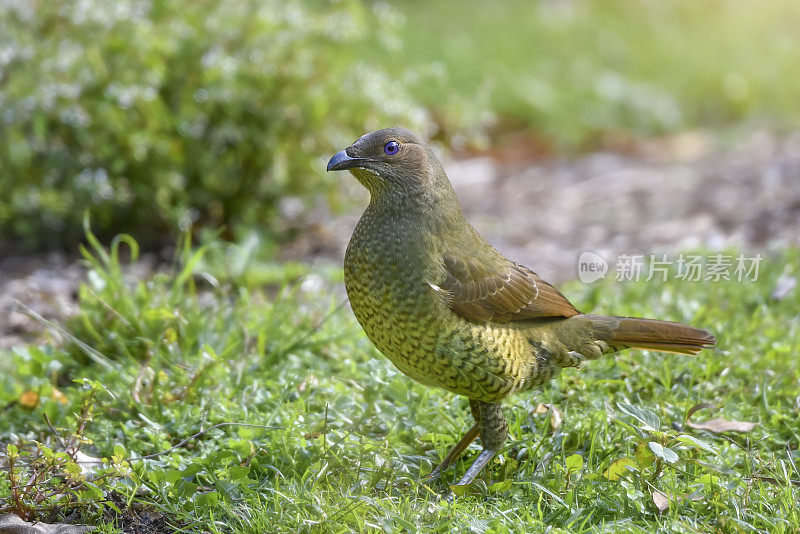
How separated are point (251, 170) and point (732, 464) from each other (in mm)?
3894

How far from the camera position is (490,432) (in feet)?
11.3

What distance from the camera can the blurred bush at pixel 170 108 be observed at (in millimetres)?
5559

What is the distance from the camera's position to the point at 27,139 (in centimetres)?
570

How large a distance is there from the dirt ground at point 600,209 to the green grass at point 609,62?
589 mm

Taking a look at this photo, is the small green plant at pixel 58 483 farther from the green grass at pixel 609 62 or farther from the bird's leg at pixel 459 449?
the green grass at pixel 609 62

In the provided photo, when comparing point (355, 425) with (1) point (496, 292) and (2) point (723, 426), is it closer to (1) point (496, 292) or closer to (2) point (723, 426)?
(1) point (496, 292)

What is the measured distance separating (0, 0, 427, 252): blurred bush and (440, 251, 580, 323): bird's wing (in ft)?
Answer: 8.99

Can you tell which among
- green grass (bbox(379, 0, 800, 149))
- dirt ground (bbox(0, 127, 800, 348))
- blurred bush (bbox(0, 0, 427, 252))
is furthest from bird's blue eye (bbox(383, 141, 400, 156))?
green grass (bbox(379, 0, 800, 149))

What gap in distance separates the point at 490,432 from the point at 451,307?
1.69 feet

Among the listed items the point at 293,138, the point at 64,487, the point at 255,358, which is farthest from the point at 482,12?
the point at 64,487

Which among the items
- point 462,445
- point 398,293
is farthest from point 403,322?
point 462,445

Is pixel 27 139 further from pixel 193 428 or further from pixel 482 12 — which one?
pixel 482 12

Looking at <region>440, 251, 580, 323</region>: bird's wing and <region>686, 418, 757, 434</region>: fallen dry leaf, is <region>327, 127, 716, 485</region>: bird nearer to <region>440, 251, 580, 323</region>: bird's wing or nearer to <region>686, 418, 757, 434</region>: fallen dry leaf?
<region>440, 251, 580, 323</region>: bird's wing

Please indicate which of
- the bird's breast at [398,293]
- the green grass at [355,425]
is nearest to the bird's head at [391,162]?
the bird's breast at [398,293]
